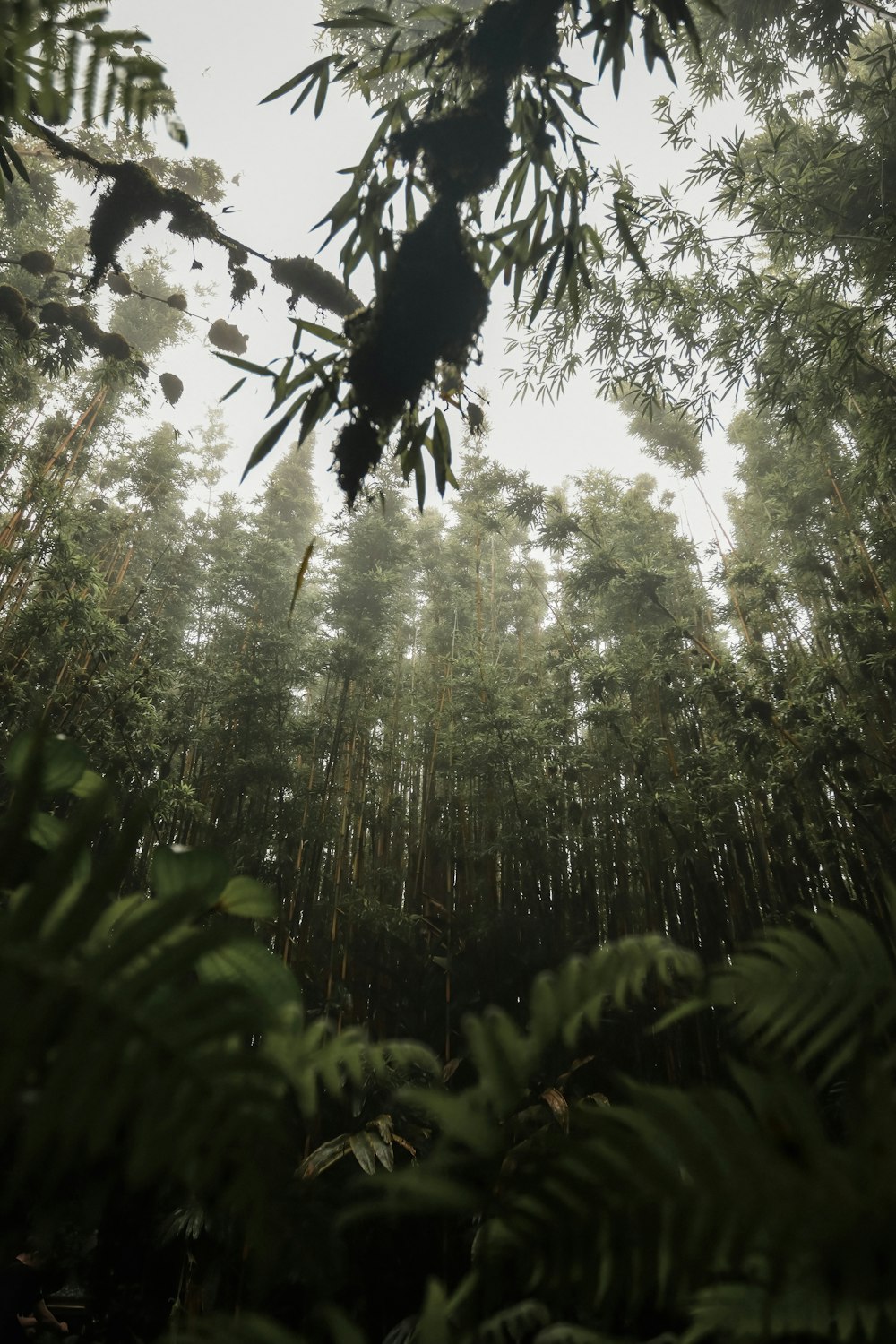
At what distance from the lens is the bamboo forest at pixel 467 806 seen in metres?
0.42

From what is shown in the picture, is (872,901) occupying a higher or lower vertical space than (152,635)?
lower

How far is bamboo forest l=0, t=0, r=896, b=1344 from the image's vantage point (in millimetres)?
417

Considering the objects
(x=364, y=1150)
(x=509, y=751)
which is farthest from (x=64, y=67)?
(x=509, y=751)

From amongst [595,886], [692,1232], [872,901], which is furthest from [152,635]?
[692,1232]

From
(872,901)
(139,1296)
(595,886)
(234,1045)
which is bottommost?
(139,1296)

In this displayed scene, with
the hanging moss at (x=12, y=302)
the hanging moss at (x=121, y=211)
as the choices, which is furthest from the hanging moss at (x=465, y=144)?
the hanging moss at (x=12, y=302)

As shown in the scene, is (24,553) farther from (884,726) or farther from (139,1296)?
(884,726)

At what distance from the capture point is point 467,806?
4.55m

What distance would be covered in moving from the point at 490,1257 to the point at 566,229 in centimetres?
193

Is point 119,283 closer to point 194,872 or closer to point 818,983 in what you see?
point 194,872

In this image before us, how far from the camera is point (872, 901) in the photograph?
2.86m

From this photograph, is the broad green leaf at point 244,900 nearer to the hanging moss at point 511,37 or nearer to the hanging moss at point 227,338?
the hanging moss at point 511,37

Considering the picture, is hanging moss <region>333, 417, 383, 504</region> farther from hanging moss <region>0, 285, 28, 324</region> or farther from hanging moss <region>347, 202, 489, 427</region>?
hanging moss <region>0, 285, 28, 324</region>

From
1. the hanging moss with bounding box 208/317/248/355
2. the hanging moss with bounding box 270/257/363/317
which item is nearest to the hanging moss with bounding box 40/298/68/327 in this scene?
the hanging moss with bounding box 208/317/248/355
